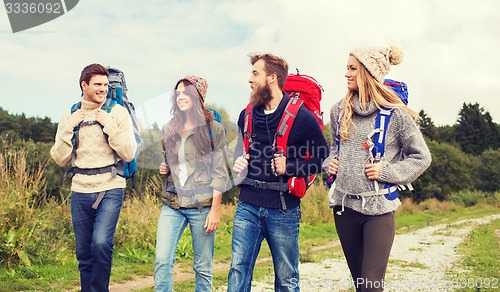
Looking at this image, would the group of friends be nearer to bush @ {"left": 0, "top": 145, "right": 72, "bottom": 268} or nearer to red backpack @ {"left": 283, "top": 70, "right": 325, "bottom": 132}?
red backpack @ {"left": 283, "top": 70, "right": 325, "bottom": 132}

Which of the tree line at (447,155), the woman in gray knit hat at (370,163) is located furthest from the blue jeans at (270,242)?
the tree line at (447,155)

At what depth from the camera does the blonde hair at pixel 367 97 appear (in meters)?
4.04

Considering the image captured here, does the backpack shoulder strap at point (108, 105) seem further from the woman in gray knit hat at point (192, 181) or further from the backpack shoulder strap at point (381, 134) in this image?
the backpack shoulder strap at point (381, 134)

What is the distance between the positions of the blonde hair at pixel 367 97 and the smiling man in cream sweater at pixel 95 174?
6.05ft

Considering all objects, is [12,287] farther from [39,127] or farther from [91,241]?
[39,127]

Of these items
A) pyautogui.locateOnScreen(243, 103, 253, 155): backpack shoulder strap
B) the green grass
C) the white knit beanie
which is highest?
the white knit beanie

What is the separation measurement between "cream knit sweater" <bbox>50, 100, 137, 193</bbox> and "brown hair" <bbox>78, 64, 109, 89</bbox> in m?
0.28

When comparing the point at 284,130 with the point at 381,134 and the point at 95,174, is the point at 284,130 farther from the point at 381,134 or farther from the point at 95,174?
the point at 95,174

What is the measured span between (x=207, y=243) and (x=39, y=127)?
45.2 metres

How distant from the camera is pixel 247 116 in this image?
14.6 ft

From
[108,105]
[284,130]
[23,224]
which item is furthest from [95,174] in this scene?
[23,224]

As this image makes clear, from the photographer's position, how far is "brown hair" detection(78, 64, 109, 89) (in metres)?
4.77

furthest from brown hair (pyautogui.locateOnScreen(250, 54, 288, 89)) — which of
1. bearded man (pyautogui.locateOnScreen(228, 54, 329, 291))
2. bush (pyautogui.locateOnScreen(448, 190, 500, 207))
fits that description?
bush (pyautogui.locateOnScreen(448, 190, 500, 207))

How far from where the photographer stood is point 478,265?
1008cm
